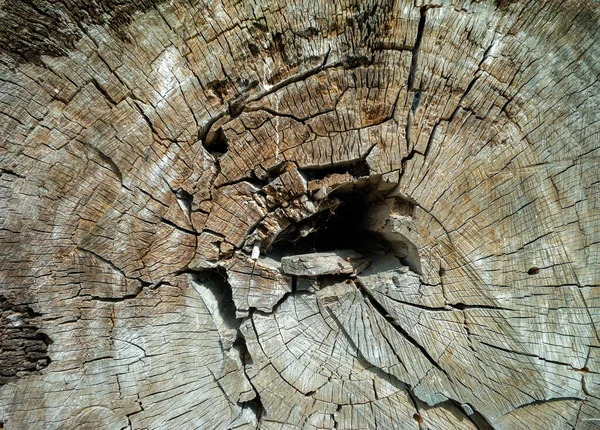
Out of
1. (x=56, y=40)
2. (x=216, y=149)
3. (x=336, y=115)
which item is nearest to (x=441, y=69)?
(x=336, y=115)

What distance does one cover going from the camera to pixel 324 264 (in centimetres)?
135

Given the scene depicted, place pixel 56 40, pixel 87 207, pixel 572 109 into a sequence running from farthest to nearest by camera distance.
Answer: pixel 572 109 < pixel 87 207 < pixel 56 40

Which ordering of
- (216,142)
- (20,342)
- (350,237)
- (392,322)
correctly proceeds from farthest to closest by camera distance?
(350,237), (392,322), (216,142), (20,342)

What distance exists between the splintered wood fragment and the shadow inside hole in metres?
0.09

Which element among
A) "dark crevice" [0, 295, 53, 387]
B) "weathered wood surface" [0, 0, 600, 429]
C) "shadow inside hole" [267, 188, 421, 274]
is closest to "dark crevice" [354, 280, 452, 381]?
"weathered wood surface" [0, 0, 600, 429]

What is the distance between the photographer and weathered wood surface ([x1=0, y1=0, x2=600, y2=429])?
1130mm

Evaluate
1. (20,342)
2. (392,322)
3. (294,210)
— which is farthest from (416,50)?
(20,342)

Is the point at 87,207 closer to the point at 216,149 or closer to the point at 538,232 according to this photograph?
the point at 216,149

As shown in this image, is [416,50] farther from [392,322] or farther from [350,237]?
[392,322]

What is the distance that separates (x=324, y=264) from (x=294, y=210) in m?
0.23

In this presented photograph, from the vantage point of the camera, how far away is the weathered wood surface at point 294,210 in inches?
44.5

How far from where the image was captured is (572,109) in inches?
49.8

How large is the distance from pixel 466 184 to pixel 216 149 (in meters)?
0.87

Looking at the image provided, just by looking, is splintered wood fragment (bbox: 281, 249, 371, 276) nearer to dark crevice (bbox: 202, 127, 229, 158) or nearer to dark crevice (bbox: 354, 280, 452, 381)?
dark crevice (bbox: 354, 280, 452, 381)
